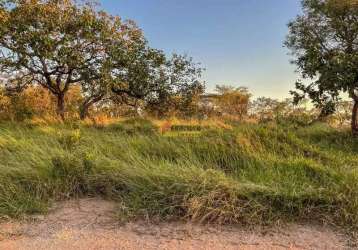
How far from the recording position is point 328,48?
36.9ft

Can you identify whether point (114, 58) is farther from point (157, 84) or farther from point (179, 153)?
point (179, 153)

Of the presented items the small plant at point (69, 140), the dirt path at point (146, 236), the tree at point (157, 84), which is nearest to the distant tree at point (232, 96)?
the tree at point (157, 84)

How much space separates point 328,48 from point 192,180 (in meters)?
9.42

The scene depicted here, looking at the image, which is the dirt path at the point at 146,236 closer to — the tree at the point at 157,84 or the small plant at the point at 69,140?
the small plant at the point at 69,140

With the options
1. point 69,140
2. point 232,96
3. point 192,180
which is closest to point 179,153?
point 192,180

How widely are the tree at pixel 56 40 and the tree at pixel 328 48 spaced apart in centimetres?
724

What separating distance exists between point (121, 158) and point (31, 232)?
184cm

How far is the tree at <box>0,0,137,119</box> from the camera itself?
12.3 m

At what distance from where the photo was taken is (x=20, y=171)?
4312mm

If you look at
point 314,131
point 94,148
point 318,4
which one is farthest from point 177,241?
point 318,4

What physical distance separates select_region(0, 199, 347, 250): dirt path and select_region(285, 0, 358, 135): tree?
603 centimetres

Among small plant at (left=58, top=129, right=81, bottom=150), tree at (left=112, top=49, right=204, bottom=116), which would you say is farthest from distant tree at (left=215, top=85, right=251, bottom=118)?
small plant at (left=58, top=129, right=81, bottom=150)

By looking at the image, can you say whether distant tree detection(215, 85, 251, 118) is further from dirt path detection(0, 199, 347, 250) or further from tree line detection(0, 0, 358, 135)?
dirt path detection(0, 199, 347, 250)

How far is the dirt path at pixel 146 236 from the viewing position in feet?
9.78
